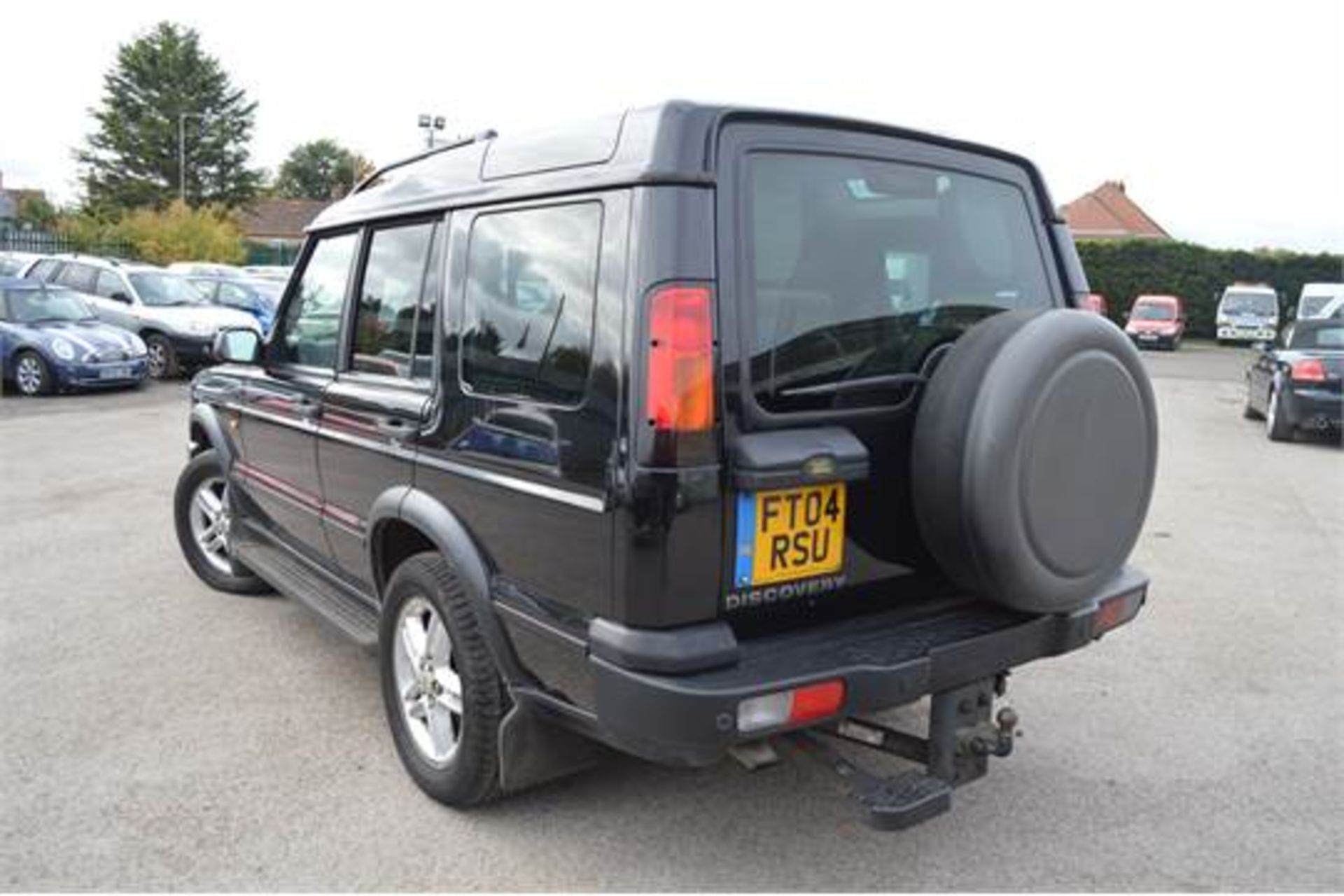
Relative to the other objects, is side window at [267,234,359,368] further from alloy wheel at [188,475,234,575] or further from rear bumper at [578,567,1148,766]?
rear bumper at [578,567,1148,766]

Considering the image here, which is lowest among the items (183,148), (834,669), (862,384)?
(834,669)

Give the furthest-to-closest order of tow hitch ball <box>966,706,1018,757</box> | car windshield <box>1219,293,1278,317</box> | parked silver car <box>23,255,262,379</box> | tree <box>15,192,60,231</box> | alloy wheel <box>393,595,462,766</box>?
tree <box>15,192,60,231</box> → car windshield <box>1219,293,1278,317</box> → parked silver car <box>23,255,262,379</box> → alloy wheel <box>393,595,462,766</box> → tow hitch ball <box>966,706,1018,757</box>

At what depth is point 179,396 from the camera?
1363 cm

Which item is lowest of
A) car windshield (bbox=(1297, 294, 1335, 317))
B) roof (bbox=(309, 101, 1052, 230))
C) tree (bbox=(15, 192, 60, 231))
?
roof (bbox=(309, 101, 1052, 230))

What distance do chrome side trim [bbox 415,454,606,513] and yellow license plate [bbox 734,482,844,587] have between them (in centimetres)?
36

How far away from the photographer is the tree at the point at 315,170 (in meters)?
85.4

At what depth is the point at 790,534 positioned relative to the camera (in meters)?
2.55

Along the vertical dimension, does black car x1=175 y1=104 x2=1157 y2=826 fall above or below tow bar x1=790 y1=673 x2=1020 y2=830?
above

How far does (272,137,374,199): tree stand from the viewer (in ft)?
280

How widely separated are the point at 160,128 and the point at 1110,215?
1943 inches

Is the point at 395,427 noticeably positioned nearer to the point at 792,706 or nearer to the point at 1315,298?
the point at 792,706

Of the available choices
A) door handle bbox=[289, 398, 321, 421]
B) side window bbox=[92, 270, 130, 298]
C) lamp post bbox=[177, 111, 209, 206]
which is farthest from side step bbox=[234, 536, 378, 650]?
lamp post bbox=[177, 111, 209, 206]

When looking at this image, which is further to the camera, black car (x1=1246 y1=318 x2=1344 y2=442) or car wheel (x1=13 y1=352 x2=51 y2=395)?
car wheel (x1=13 y1=352 x2=51 y2=395)

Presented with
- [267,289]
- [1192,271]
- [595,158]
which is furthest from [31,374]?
[1192,271]
